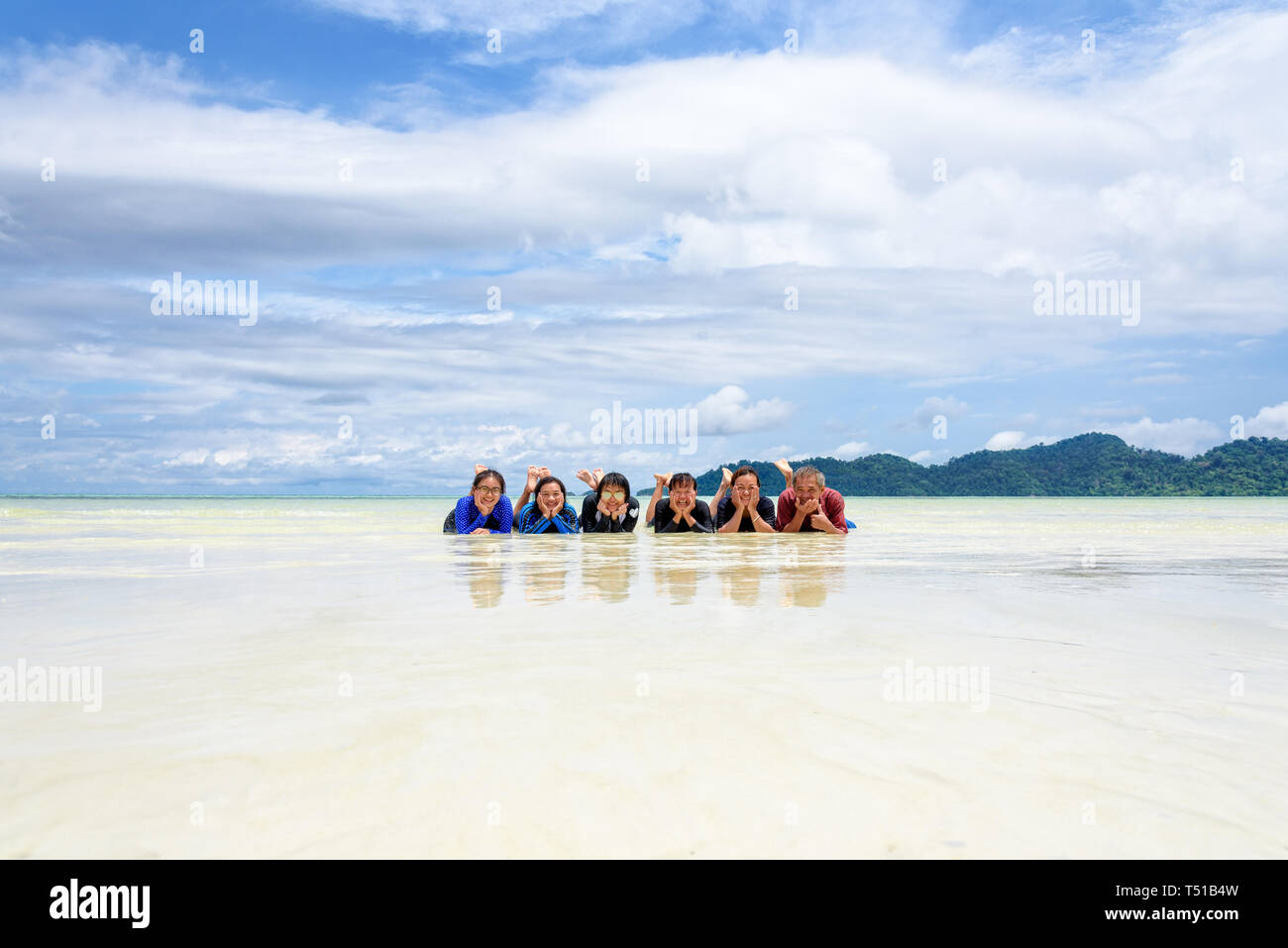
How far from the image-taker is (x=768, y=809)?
2.38 metres

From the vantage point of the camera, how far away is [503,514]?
671 inches

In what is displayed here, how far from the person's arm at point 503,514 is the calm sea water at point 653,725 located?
9794 millimetres

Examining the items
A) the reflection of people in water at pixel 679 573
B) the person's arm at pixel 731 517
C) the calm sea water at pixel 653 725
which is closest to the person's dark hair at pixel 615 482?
the person's arm at pixel 731 517

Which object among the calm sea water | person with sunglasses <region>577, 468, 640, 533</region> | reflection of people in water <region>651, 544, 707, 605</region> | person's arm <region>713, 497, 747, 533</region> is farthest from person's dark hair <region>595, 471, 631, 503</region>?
the calm sea water

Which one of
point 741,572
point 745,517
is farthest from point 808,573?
point 745,517

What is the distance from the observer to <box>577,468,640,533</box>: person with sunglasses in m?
16.1

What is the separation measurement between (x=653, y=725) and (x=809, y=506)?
1342 centimetres

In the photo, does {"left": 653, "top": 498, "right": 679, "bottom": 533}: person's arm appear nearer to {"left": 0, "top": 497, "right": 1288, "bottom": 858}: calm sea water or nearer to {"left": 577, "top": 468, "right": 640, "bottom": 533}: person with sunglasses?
{"left": 577, "top": 468, "right": 640, "bottom": 533}: person with sunglasses

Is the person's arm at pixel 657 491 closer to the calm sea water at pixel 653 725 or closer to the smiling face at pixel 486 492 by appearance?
the smiling face at pixel 486 492

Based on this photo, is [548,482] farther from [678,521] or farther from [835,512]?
[835,512]
